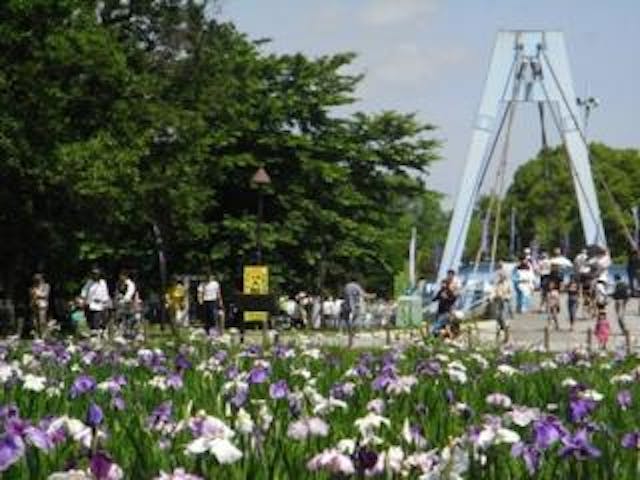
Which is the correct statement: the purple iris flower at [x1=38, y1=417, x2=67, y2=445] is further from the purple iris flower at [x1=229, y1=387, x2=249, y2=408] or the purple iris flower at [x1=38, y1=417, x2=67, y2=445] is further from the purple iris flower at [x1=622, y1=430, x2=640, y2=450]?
the purple iris flower at [x1=622, y1=430, x2=640, y2=450]

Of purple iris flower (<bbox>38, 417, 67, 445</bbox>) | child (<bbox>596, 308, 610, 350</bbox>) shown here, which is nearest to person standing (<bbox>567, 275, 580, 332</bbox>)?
child (<bbox>596, 308, 610, 350</bbox>)

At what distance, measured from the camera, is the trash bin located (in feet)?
103

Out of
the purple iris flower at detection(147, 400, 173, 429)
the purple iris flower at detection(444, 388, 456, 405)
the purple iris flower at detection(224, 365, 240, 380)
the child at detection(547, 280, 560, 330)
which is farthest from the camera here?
the child at detection(547, 280, 560, 330)

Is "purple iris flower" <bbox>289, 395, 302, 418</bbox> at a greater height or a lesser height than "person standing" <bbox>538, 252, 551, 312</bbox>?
lesser

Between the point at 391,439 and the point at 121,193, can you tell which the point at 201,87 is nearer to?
the point at 121,193

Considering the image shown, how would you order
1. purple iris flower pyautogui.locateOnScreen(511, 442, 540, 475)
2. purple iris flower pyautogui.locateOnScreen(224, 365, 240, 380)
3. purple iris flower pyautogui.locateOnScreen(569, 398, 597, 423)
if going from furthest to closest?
purple iris flower pyautogui.locateOnScreen(224, 365, 240, 380)
purple iris flower pyautogui.locateOnScreen(569, 398, 597, 423)
purple iris flower pyautogui.locateOnScreen(511, 442, 540, 475)

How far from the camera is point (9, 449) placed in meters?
3.47

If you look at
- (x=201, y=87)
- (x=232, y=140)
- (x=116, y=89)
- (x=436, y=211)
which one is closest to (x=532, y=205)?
(x=436, y=211)

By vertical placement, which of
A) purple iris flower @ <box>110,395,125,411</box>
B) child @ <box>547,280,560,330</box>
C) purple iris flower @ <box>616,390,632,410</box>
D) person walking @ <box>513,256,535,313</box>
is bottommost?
purple iris flower @ <box>616,390,632,410</box>

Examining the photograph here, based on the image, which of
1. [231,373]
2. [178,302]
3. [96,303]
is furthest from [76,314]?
[231,373]

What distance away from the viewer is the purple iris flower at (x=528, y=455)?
3881 mm

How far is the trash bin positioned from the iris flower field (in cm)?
2148

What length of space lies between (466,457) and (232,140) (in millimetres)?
36525

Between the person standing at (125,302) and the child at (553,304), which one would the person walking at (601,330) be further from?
the person standing at (125,302)
